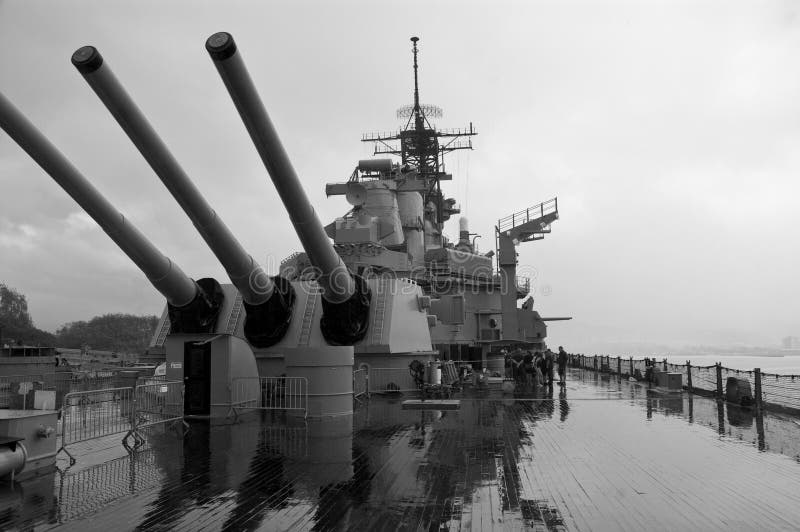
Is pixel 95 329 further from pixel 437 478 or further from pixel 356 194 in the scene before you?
pixel 437 478

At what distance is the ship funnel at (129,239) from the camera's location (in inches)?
311

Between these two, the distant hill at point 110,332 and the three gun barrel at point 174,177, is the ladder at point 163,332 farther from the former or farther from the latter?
the distant hill at point 110,332

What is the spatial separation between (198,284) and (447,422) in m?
5.96

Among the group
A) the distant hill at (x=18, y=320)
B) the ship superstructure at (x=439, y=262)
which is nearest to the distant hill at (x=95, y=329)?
the distant hill at (x=18, y=320)

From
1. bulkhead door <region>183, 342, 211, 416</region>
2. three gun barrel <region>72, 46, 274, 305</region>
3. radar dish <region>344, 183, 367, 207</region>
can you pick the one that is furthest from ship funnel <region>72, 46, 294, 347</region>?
radar dish <region>344, 183, 367, 207</region>

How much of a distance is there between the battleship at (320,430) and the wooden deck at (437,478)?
31 millimetres

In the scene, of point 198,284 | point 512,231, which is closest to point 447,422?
point 198,284

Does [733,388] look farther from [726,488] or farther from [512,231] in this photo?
[512,231]

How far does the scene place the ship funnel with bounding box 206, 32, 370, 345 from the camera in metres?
6.44

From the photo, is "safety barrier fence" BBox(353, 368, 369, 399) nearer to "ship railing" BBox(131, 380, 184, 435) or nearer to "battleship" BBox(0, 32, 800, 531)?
"battleship" BBox(0, 32, 800, 531)

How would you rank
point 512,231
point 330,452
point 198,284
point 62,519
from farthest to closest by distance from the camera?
point 512,231, point 198,284, point 330,452, point 62,519

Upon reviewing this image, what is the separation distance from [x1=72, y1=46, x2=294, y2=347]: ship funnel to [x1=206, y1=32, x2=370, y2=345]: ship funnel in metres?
1.00

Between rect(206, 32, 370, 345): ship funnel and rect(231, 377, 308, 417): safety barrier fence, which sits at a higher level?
rect(206, 32, 370, 345): ship funnel

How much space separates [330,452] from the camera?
7195 millimetres
